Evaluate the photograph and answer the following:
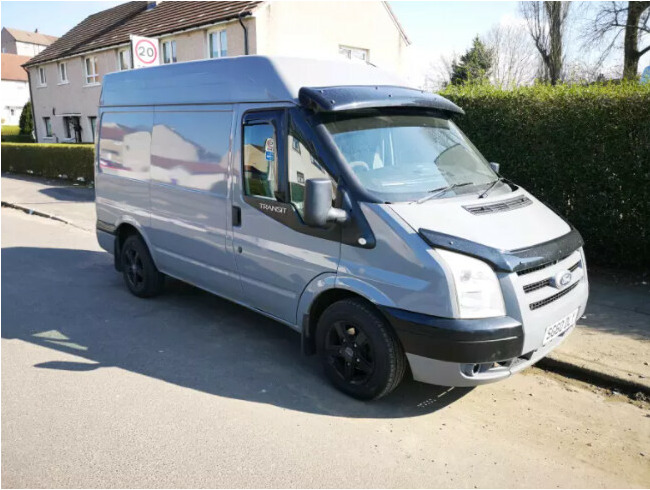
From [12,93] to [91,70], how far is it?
50657 mm

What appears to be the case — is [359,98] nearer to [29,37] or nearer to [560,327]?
[560,327]

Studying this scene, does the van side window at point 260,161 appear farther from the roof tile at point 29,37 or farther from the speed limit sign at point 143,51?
the roof tile at point 29,37

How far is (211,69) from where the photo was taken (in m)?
4.94

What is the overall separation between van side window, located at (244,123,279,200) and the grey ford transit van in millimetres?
16

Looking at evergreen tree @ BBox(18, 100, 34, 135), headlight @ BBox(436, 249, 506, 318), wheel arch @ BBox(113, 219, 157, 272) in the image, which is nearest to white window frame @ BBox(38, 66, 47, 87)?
evergreen tree @ BBox(18, 100, 34, 135)

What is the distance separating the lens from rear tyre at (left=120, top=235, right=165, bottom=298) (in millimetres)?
6129

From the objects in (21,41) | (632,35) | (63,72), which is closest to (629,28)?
(632,35)

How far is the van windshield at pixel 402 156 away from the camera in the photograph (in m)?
3.89

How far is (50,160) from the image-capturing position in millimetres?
19281

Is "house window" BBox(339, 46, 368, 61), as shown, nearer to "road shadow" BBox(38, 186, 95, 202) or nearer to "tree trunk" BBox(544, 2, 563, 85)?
"road shadow" BBox(38, 186, 95, 202)

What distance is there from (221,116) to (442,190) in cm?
210

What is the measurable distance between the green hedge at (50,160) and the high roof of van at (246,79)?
12.6m

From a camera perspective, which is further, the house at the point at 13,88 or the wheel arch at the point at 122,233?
the house at the point at 13,88

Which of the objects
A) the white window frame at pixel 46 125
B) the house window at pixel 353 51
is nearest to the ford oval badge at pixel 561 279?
the house window at pixel 353 51
